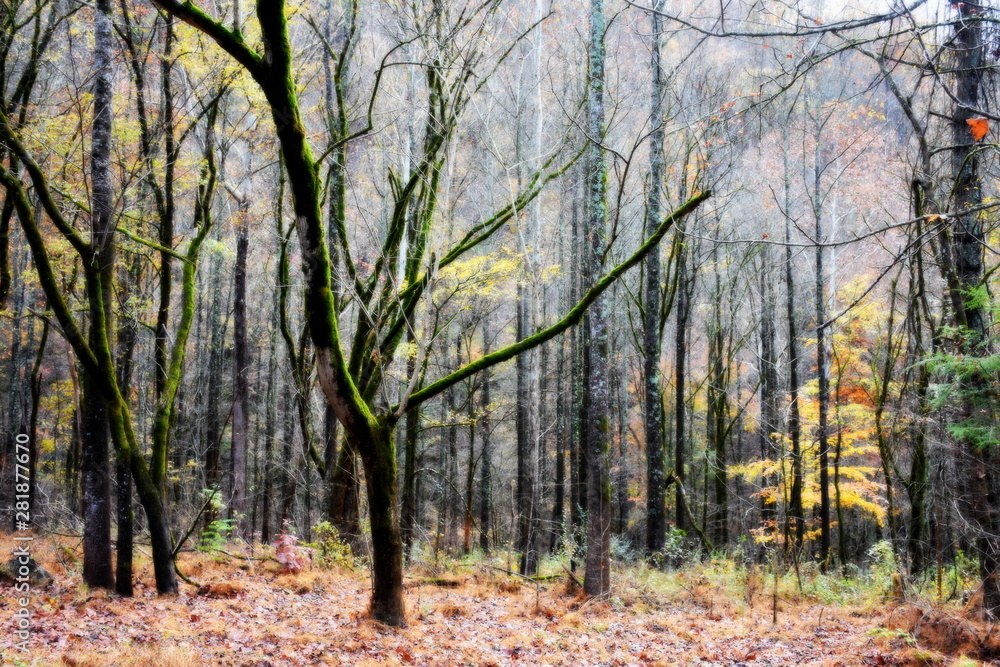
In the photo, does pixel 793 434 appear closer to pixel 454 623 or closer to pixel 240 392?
pixel 454 623

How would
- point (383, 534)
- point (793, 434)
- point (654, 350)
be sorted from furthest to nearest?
point (793, 434)
point (654, 350)
point (383, 534)

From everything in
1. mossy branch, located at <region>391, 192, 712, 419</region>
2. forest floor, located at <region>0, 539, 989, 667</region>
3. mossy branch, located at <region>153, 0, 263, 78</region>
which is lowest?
forest floor, located at <region>0, 539, 989, 667</region>

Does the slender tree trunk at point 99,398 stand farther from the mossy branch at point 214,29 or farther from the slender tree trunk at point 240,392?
the slender tree trunk at point 240,392

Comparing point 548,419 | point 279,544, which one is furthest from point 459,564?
point 548,419

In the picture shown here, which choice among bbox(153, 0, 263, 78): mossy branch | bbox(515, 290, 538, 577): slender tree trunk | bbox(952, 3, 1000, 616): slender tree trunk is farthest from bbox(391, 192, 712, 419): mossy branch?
bbox(515, 290, 538, 577): slender tree trunk

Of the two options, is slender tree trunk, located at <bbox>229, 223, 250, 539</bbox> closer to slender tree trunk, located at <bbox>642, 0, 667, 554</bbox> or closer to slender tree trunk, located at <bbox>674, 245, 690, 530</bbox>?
slender tree trunk, located at <bbox>642, 0, 667, 554</bbox>

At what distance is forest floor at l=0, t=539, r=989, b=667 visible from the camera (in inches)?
199

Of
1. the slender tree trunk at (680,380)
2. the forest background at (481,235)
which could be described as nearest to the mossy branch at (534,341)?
the forest background at (481,235)

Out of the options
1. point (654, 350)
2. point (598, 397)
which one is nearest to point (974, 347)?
point (598, 397)

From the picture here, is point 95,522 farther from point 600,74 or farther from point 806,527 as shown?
point 806,527

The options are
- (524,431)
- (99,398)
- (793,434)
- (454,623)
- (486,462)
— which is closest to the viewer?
(99,398)

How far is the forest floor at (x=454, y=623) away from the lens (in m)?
5.05

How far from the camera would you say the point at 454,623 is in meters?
6.90

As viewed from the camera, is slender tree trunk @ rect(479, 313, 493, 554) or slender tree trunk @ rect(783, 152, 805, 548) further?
slender tree trunk @ rect(479, 313, 493, 554)
